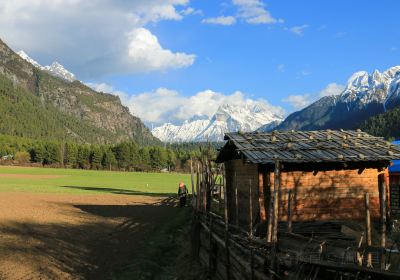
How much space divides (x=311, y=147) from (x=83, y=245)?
1198cm

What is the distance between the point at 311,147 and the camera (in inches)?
720

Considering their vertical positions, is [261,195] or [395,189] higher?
[261,195]

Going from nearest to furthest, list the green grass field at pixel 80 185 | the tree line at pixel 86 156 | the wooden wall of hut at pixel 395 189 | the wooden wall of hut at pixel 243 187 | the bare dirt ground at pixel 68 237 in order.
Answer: the bare dirt ground at pixel 68 237 < the wooden wall of hut at pixel 243 187 < the wooden wall of hut at pixel 395 189 < the green grass field at pixel 80 185 < the tree line at pixel 86 156

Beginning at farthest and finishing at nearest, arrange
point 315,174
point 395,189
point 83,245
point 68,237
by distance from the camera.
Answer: point 395,189 → point 68,237 → point 83,245 → point 315,174

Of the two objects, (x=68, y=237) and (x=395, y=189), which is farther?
(x=395, y=189)

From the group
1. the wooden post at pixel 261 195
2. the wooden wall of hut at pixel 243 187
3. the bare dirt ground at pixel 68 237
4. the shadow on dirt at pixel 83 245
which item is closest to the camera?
the wooden post at pixel 261 195

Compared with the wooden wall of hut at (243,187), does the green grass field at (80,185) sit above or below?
below

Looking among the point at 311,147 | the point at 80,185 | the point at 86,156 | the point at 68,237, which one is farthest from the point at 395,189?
the point at 86,156

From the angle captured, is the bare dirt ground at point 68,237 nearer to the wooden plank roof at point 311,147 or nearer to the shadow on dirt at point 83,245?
the shadow on dirt at point 83,245

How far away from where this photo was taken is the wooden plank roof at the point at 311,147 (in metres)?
17.1

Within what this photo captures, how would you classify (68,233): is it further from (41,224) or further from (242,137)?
(242,137)

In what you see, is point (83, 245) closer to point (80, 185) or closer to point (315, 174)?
point (315, 174)

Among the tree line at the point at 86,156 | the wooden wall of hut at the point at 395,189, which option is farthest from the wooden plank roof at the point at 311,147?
the tree line at the point at 86,156

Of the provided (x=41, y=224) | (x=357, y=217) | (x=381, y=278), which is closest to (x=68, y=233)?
(x=41, y=224)
